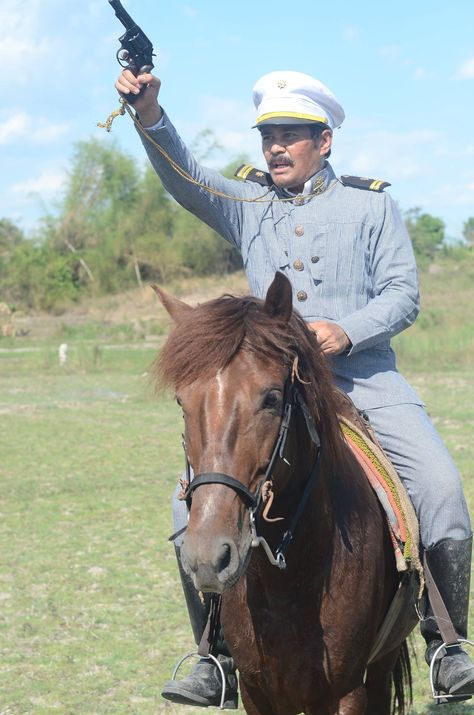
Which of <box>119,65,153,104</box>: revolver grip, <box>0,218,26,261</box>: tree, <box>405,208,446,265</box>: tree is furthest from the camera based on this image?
<box>0,218,26,261</box>: tree

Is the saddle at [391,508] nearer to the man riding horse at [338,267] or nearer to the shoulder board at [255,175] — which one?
the man riding horse at [338,267]

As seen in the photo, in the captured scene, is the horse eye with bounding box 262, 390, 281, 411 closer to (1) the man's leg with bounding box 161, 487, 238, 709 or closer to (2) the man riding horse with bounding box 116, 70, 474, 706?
(2) the man riding horse with bounding box 116, 70, 474, 706

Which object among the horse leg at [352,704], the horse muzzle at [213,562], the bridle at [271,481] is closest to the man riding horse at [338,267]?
the horse leg at [352,704]

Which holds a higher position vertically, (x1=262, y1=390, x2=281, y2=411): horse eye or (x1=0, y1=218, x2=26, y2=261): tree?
(x1=0, y1=218, x2=26, y2=261): tree

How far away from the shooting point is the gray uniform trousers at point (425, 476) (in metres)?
3.53

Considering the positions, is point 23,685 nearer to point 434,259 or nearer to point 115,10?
point 115,10

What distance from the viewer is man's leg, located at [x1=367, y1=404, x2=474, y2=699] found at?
11.6 ft

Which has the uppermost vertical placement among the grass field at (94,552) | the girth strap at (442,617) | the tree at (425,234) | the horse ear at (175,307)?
the tree at (425,234)

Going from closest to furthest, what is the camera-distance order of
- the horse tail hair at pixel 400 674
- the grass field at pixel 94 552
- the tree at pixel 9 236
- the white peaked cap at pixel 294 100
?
the white peaked cap at pixel 294 100 < the horse tail hair at pixel 400 674 < the grass field at pixel 94 552 < the tree at pixel 9 236

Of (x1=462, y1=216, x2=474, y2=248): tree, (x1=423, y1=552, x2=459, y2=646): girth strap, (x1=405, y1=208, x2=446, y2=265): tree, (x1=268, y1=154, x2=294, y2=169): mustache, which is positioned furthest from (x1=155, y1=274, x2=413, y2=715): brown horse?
(x1=462, y1=216, x2=474, y2=248): tree

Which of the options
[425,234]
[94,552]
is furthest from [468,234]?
[94,552]

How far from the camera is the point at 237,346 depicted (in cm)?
264

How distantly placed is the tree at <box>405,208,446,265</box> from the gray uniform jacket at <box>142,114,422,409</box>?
117ft

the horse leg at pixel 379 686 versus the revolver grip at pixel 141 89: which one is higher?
the revolver grip at pixel 141 89
